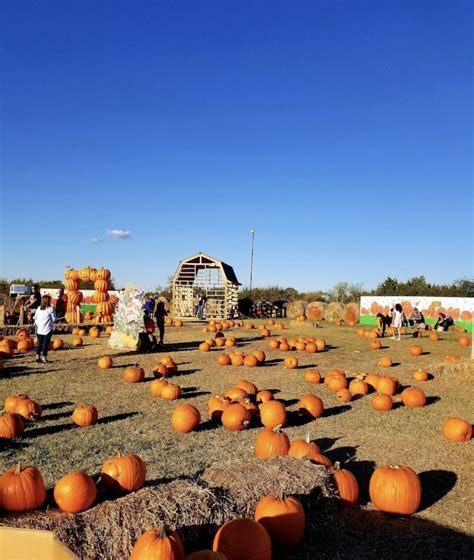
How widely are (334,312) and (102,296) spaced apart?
17.7 metres

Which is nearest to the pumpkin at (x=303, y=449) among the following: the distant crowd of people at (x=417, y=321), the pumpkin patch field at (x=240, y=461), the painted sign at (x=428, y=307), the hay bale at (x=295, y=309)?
the pumpkin patch field at (x=240, y=461)

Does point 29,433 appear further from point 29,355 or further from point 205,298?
point 205,298

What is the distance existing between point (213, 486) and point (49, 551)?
1617 millimetres

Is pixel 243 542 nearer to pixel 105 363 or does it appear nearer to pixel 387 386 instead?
pixel 387 386

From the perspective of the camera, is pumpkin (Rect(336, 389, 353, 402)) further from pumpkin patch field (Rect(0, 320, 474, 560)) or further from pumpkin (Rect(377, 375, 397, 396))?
pumpkin (Rect(377, 375, 397, 396))

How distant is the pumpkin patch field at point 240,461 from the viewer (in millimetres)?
3691

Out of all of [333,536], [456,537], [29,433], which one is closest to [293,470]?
[333,536]

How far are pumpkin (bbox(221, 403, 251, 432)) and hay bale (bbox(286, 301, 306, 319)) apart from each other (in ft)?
103

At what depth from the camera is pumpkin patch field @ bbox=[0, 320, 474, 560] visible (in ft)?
12.1

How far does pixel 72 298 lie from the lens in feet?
83.8

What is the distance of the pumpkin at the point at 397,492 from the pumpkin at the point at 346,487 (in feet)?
0.68

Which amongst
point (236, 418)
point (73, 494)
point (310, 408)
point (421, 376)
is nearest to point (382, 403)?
point (310, 408)

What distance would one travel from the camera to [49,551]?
2.77 metres

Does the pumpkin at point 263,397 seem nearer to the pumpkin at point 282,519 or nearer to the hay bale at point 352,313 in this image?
the pumpkin at point 282,519
